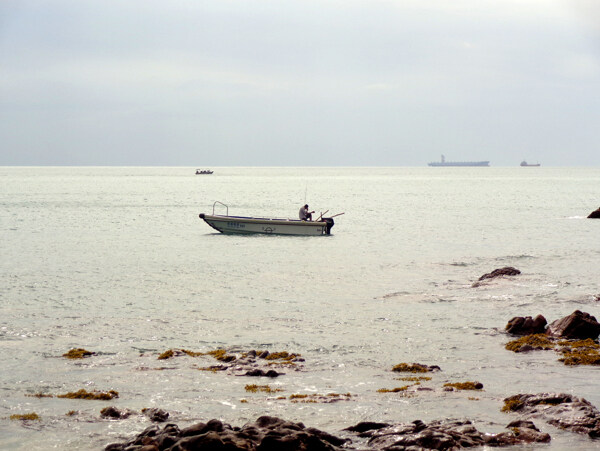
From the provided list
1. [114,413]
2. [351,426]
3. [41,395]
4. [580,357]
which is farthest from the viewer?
[580,357]

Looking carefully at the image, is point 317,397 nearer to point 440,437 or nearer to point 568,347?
point 440,437

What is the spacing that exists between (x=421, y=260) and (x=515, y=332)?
20.3 meters

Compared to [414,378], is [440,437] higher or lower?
higher

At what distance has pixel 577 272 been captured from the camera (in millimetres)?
35469

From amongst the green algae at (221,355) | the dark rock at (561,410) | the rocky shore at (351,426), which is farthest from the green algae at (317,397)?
the green algae at (221,355)

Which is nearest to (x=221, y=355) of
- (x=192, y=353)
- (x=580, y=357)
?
(x=192, y=353)

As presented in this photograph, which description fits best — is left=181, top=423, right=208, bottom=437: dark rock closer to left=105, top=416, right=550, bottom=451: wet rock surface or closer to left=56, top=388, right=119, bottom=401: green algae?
left=105, top=416, right=550, bottom=451: wet rock surface

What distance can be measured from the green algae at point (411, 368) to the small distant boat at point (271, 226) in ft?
120

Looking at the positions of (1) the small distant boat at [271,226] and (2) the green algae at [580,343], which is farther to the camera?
(1) the small distant boat at [271,226]

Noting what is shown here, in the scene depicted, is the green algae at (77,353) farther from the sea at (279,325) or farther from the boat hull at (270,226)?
the boat hull at (270,226)

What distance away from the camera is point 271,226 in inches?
2200

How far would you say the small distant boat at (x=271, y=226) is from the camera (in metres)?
55.0

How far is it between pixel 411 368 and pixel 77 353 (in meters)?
8.77

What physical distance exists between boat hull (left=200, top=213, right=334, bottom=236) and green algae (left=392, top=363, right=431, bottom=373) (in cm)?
3664
